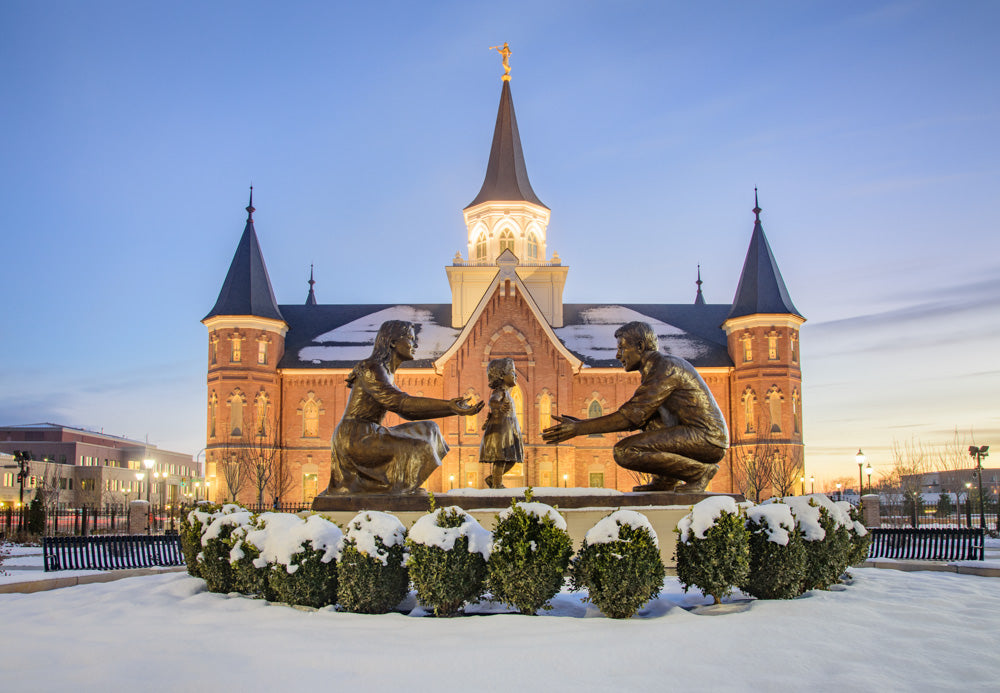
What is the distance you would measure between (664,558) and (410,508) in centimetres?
326

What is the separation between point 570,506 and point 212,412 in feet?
135

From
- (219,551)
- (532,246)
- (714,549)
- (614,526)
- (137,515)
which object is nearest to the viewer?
(614,526)

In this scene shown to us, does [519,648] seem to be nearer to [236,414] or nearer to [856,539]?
[856,539]

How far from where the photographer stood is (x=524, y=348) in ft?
151

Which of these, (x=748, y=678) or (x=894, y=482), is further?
(x=894, y=482)

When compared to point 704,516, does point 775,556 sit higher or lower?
lower

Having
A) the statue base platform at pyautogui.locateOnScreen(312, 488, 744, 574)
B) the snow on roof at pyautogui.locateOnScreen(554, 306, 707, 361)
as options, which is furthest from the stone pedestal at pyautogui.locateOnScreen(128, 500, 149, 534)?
the snow on roof at pyautogui.locateOnScreen(554, 306, 707, 361)

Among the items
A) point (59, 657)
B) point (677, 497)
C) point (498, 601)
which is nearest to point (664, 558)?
point (677, 497)

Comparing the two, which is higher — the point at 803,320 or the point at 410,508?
the point at 803,320

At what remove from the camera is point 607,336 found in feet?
167

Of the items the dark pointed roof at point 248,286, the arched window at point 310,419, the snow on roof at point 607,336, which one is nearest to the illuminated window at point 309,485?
the arched window at point 310,419

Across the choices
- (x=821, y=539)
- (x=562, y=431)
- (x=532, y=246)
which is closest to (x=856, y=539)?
(x=821, y=539)

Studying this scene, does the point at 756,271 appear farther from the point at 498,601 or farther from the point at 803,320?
the point at 498,601

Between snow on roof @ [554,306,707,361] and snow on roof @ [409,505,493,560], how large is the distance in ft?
130
